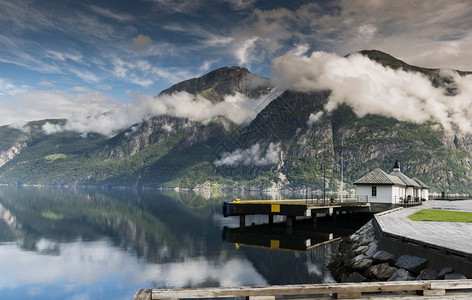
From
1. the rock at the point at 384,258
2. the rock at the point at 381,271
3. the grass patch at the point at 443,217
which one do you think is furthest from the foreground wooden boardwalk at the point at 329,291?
the grass patch at the point at 443,217

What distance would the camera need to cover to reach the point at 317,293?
10945 millimetres

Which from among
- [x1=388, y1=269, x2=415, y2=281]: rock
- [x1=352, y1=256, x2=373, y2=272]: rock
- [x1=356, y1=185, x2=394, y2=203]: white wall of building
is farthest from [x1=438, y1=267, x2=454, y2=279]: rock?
[x1=356, y1=185, x2=394, y2=203]: white wall of building

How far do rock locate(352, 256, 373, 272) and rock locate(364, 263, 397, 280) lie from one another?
1.31 m

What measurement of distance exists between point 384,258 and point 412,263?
378 centimetres

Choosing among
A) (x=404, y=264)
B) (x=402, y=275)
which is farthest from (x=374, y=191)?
(x=402, y=275)

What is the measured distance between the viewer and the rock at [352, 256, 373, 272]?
24.5m

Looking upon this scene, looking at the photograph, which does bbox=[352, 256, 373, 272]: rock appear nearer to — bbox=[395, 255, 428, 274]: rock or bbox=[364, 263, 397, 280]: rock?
bbox=[364, 263, 397, 280]: rock

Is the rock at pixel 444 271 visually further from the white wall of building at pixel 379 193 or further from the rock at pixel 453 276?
the white wall of building at pixel 379 193

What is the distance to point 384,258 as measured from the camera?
2358 centimetres

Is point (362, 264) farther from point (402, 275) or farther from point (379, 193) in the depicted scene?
point (379, 193)

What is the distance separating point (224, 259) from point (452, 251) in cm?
2684

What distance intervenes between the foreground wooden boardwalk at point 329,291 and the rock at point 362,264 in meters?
12.8

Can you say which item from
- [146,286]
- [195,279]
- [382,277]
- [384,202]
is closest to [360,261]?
[382,277]

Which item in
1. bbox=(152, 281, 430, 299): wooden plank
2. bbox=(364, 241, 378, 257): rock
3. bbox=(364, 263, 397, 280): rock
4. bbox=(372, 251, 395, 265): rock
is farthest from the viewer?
bbox=(364, 241, 378, 257): rock
